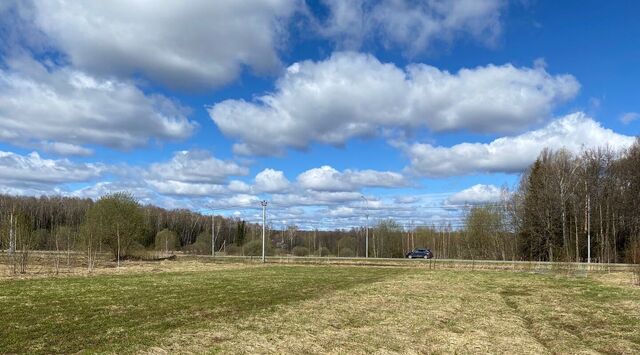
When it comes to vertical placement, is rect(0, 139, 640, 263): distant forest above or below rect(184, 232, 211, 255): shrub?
above

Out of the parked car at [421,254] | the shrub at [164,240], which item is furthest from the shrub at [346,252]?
the shrub at [164,240]

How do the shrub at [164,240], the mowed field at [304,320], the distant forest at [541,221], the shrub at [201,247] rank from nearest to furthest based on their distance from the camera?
1. the mowed field at [304,320]
2. the distant forest at [541,221]
3. the shrub at [164,240]
4. the shrub at [201,247]

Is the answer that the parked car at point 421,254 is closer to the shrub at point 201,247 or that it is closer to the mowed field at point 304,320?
the shrub at point 201,247

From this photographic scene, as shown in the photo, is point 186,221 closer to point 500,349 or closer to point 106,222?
point 106,222

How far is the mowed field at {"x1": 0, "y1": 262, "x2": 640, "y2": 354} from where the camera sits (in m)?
11.1

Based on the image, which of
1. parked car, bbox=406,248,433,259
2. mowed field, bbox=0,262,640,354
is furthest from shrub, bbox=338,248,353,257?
mowed field, bbox=0,262,640,354

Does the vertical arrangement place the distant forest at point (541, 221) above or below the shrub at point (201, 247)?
above

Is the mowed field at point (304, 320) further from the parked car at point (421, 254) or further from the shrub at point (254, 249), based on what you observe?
the shrub at point (254, 249)

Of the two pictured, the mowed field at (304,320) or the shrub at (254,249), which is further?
the shrub at (254,249)

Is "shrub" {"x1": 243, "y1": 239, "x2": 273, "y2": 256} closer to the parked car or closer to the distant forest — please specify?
the distant forest

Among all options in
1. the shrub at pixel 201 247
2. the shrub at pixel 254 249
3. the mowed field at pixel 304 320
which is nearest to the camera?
the mowed field at pixel 304 320

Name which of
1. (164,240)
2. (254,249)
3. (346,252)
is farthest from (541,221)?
(164,240)

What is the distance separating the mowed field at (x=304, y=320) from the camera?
36.4 feet

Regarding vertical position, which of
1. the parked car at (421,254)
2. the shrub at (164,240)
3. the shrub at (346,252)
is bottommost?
the shrub at (346,252)
